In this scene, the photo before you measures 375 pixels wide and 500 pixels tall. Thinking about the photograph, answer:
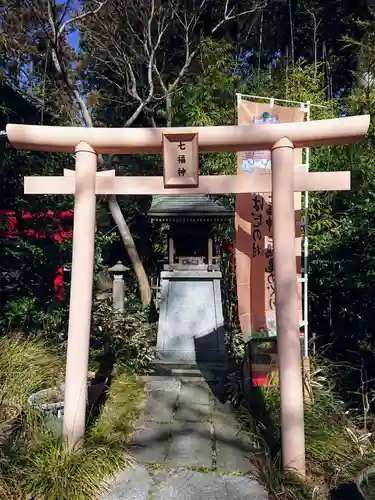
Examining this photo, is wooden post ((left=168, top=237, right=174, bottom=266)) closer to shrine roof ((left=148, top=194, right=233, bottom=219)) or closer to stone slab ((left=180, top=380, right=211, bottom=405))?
shrine roof ((left=148, top=194, right=233, bottom=219))

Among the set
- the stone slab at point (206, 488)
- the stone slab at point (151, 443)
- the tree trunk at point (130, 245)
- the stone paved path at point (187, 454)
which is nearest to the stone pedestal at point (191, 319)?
the stone paved path at point (187, 454)

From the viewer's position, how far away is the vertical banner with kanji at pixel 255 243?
380 cm

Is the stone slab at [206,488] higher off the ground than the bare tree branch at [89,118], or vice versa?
the bare tree branch at [89,118]

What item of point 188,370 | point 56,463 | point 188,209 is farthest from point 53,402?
point 188,209

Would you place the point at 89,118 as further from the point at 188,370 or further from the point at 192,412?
the point at 192,412

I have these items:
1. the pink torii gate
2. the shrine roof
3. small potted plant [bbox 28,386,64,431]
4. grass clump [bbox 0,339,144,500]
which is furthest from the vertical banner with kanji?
the shrine roof

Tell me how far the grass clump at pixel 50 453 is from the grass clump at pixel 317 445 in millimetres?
1094

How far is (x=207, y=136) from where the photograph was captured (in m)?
2.95

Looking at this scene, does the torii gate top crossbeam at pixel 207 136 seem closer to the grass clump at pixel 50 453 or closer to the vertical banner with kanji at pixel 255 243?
the vertical banner with kanji at pixel 255 243

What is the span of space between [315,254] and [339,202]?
0.91 m

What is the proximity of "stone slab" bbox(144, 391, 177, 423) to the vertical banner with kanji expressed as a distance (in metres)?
1.06

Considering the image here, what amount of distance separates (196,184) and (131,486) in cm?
218

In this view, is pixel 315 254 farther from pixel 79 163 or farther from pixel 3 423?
pixel 3 423

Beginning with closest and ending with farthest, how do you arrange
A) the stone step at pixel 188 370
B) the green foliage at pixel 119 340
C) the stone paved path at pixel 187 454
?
1. the stone paved path at pixel 187 454
2. the stone step at pixel 188 370
3. the green foliage at pixel 119 340
